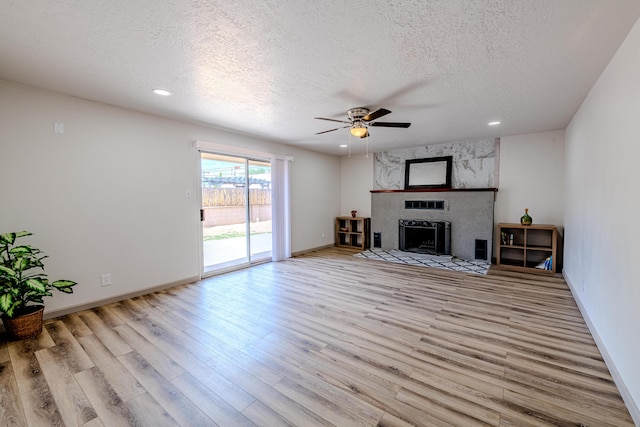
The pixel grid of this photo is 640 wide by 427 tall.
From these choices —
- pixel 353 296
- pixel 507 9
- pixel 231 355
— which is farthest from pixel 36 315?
pixel 507 9

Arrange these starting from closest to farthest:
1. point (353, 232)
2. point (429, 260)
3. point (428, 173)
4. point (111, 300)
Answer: point (111, 300) → point (429, 260) → point (428, 173) → point (353, 232)

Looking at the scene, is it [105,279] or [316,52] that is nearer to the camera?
[316,52]

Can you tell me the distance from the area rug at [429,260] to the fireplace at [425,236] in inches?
6.3

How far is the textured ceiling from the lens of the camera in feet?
5.43

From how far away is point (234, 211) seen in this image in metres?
5.04

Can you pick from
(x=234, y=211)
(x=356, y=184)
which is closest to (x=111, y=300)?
(x=234, y=211)

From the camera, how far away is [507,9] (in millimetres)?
1636

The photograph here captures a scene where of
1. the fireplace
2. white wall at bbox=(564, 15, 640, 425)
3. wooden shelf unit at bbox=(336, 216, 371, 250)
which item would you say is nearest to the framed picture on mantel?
the fireplace

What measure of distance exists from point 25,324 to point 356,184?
629cm

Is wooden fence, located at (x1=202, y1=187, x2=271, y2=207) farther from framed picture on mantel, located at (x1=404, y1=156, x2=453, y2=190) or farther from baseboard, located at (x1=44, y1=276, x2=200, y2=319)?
framed picture on mantel, located at (x1=404, y1=156, x2=453, y2=190)

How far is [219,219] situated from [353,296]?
8.95 feet

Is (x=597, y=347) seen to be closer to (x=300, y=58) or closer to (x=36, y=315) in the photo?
(x=300, y=58)

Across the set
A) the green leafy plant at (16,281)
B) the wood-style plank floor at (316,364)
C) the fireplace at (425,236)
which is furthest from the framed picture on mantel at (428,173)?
the green leafy plant at (16,281)

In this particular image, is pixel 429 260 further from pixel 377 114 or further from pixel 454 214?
pixel 377 114
